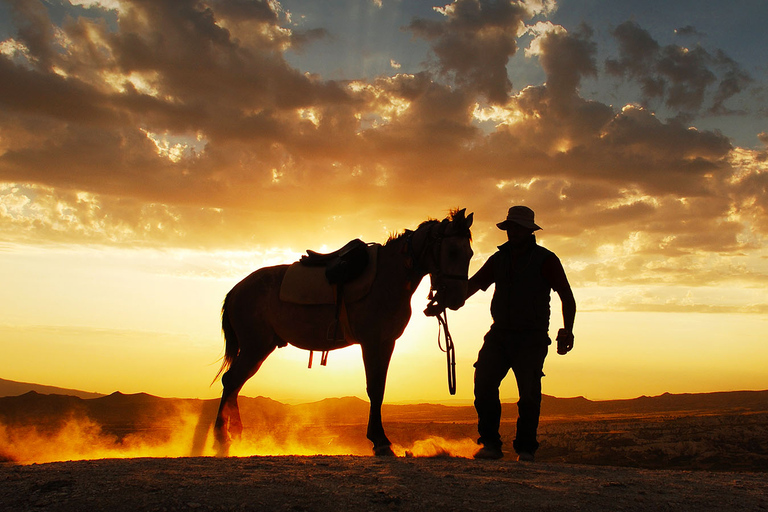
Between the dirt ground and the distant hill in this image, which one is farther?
the distant hill

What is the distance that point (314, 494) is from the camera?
376cm

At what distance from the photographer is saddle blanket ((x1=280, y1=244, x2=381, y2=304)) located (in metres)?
6.91

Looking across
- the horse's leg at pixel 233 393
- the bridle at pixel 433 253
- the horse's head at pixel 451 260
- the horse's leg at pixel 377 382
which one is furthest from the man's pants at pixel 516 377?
the horse's leg at pixel 233 393

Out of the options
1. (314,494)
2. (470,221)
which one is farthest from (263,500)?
(470,221)

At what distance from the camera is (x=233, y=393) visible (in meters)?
7.42

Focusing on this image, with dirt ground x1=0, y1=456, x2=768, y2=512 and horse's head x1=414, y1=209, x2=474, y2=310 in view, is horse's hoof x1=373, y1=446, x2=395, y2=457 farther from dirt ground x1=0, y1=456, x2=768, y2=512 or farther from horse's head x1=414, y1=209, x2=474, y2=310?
horse's head x1=414, y1=209, x2=474, y2=310

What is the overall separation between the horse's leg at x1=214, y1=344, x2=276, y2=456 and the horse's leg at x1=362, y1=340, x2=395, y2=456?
191 centimetres

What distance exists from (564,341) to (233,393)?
4243mm

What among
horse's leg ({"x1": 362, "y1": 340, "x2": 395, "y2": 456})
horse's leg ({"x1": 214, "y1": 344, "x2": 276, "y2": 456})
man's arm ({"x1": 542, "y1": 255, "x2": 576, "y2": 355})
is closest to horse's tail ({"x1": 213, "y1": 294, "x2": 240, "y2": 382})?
horse's leg ({"x1": 214, "y1": 344, "x2": 276, "y2": 456})

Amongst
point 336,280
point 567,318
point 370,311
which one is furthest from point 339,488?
point 567,318

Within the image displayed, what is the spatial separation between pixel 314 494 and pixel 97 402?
28.5 metres

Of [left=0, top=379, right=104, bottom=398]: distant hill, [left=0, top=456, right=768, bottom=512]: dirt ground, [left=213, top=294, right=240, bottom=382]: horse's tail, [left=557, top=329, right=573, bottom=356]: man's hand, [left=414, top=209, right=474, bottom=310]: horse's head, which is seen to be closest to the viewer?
[left=0, top=456, right=768, bottom=512]: dirt ground

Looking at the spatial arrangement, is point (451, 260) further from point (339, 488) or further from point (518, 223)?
point (339, 488)

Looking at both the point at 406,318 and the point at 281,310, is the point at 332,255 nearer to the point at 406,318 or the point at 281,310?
the point at 281,310
